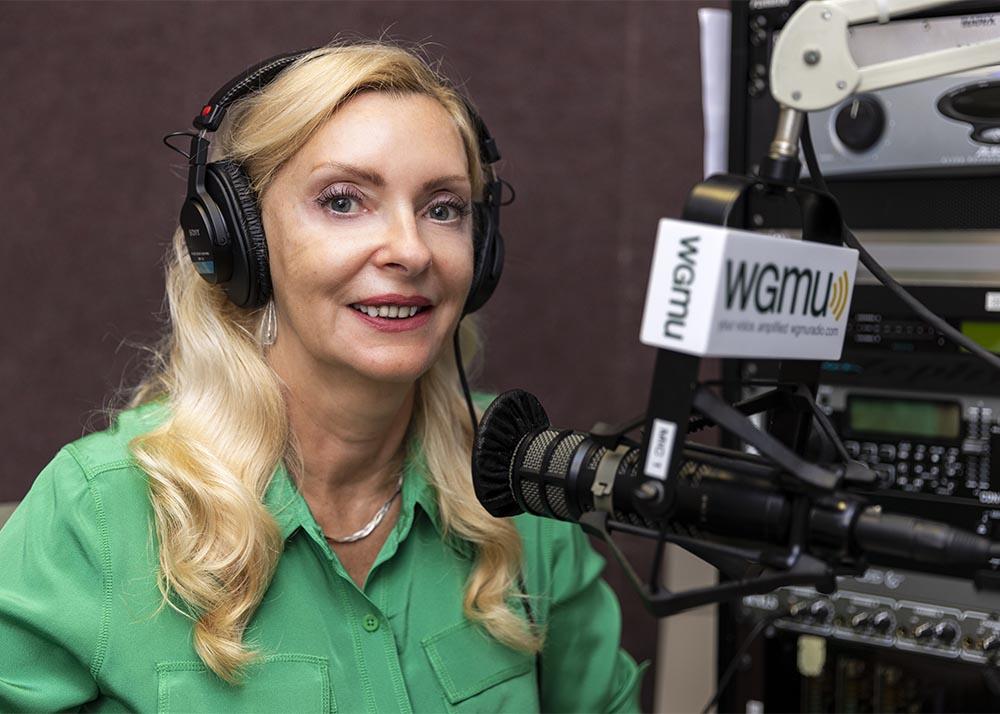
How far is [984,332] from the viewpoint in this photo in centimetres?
113

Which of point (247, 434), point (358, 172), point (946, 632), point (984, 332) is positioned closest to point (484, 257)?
point (358, 172)

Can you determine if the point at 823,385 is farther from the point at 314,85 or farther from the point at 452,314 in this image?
the point at 314,85

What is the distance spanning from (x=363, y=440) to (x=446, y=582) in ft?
0.57

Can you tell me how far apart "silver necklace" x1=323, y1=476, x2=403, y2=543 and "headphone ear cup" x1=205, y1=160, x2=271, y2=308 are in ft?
0.86

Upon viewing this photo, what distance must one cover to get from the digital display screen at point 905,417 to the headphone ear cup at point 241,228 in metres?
0.65

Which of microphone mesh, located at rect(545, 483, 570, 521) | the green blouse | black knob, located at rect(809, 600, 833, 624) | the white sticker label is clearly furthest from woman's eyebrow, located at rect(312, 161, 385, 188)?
black knob, located at rect(809, 600, 833, 624)

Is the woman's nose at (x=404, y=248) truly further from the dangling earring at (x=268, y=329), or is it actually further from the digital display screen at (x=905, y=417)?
the digital display screen at (x=905, y=417)

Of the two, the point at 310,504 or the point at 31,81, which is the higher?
the point at 31,81

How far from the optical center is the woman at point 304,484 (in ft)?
3.23

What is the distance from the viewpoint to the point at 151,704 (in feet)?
3.19

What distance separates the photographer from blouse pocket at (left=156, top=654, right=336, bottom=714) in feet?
3.21

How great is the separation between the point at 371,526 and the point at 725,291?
68 centimetres

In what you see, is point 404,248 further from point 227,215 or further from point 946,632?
point 946,632

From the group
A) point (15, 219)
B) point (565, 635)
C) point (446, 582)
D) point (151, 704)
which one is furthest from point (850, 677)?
point (15, 219)
